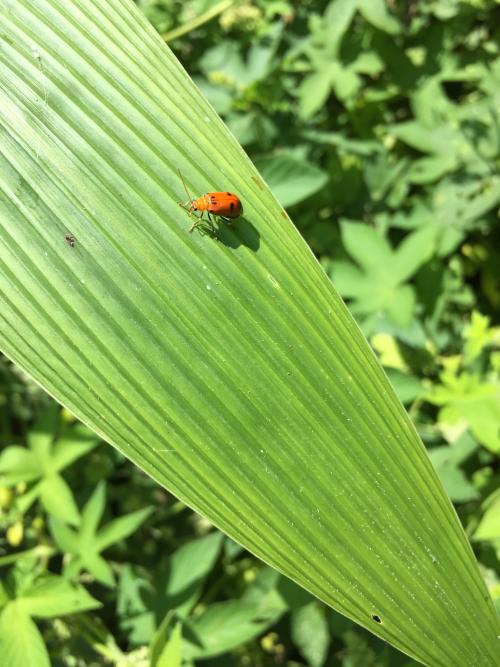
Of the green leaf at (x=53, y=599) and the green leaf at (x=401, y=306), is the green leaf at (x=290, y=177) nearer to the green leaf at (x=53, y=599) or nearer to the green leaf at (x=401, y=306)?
the green leaf at (x=401, y=306)

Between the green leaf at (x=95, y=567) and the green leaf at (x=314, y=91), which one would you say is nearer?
the green leaf at (x=95, y=567)

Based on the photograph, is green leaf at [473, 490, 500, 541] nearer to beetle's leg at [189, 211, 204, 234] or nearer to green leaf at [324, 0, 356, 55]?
beetle's leg at [189, 211, 204, 234]

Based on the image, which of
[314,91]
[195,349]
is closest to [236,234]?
[195,349]

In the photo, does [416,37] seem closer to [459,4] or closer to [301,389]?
[459,4]

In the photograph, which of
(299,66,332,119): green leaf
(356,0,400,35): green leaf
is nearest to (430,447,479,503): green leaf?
(299,66,332,119): green leaf

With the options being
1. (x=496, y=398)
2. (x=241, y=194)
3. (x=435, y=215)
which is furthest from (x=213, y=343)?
(x=435, y=215)

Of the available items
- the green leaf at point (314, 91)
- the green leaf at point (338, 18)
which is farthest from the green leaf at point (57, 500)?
the green leaf at point (338, 18)
